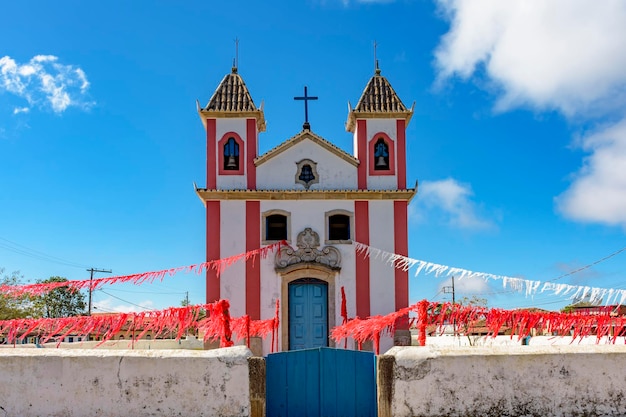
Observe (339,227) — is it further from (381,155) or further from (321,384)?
(321,384)

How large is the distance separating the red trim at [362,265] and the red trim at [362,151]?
71 centimetres

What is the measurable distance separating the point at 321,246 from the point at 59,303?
30.1 m

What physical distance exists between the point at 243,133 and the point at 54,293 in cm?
2796

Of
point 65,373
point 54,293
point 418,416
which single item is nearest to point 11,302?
point 54,293

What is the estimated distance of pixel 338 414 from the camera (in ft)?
23.6

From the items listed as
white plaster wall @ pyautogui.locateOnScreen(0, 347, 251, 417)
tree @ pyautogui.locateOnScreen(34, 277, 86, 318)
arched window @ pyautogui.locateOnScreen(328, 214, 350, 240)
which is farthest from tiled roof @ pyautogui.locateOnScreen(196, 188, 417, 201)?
tree @ pyautogui.locateOnScreen(34, 277, 86, 318)

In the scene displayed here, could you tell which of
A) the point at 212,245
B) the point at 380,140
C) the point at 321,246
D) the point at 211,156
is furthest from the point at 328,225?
the point at 211,156

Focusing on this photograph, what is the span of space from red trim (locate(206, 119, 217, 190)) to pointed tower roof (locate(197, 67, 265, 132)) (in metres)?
0.34

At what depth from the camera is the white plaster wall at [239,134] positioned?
18141 mm

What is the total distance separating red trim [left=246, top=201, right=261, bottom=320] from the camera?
17.2 m

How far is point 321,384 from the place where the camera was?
23.8 ft

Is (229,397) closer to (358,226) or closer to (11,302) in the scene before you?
(358,226)

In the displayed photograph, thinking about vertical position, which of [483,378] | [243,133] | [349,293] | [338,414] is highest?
[243,133]

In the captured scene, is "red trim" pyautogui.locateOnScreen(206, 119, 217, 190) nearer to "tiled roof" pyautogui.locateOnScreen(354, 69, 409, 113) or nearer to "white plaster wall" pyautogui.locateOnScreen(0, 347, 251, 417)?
"tiled roof" pyautogui.locateOnScreen(354, 69, 409, 113)
